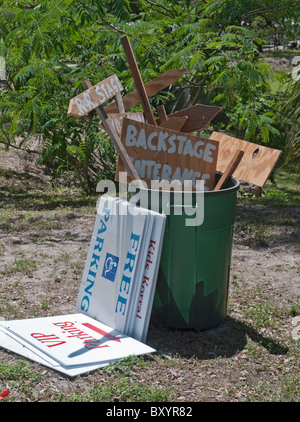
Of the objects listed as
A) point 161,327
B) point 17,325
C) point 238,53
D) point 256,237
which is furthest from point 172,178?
point 238,53

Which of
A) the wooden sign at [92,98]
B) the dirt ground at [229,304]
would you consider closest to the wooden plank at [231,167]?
the wooden sign at [92,98]

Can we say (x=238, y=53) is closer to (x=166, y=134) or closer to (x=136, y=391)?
(x=166, y=134)

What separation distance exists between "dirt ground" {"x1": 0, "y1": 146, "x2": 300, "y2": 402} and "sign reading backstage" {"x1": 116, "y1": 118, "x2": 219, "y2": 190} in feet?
3.90

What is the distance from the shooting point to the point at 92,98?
4359 mm

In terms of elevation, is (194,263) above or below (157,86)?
below

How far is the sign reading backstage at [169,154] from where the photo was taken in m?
4.38

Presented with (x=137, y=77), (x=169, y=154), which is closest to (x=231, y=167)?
(x=169, y=154)

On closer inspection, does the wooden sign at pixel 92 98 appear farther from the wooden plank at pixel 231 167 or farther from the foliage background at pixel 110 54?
the foliage background at pixel 110 54

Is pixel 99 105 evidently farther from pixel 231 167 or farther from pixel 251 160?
pixel 251 160

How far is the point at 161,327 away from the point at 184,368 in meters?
0.58

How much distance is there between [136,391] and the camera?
3.58 meters

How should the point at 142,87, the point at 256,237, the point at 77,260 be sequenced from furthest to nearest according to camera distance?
the point at 256,237 → the point at 77,260 → the point at 142,87

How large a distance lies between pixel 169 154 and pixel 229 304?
5.18 ft
